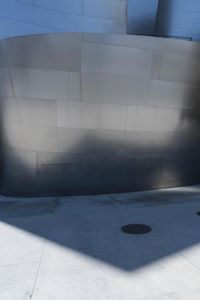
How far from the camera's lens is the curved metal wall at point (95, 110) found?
23.3ft

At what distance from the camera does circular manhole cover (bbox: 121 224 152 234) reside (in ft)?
16.6

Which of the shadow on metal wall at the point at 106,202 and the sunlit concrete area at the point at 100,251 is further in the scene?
the shadow on metal wall at the point at 106,202

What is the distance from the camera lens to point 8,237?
5.00 meters

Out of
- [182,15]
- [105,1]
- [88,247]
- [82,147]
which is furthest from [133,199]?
[182,15]

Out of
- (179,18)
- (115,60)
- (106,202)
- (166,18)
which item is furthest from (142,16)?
(106,202)

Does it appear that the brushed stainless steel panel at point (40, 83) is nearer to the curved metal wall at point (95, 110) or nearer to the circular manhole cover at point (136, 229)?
the curved metal wall at point (95, 110)

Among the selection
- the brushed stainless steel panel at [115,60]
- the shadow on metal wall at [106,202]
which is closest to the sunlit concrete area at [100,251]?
the shadow on metal wall at [106,202]

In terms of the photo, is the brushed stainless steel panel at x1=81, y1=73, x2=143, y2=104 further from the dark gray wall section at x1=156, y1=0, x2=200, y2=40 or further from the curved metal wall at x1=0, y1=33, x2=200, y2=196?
the dark gray wall section at x1=156, y1=0, x2=200, y2=40

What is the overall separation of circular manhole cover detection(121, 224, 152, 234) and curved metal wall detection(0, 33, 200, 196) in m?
2.55

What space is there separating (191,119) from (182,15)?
32.3 ft

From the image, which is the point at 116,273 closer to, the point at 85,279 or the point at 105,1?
the point at 85,279

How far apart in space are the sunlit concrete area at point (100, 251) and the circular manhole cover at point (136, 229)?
0.13 metres

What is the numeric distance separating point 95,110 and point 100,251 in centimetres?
396

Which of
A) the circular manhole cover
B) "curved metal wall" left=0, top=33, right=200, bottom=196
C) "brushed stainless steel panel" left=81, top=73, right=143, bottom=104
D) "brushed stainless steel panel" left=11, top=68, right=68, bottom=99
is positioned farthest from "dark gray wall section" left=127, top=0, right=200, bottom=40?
the circular manhole cover
